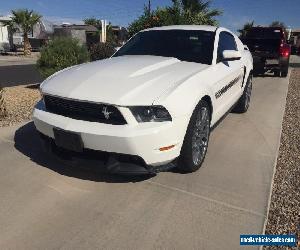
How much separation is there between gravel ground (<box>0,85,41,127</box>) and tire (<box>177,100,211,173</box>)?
3468 millimetres

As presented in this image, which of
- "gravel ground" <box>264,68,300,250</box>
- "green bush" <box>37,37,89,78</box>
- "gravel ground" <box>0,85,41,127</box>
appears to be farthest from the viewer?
"green bush" <box>37,37,89,78</box>

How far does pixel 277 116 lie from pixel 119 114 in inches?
181

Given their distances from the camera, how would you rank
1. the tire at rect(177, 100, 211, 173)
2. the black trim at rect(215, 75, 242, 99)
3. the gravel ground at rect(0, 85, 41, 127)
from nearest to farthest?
the tire at rect(177, 100, 211, 173)
the black trim at rect(215, 75, 242, 99)
the gravel ground at rect(0, 85, 41, 127)

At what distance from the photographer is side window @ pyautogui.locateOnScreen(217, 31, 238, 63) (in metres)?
5.07

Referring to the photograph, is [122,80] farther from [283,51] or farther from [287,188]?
[283,51]

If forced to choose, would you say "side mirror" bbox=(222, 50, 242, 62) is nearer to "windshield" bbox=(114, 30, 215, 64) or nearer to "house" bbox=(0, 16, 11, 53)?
"windshield" bbox=(114, 30, 215, 64)

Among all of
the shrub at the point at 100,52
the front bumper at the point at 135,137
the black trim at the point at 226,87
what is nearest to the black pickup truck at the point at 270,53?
the shrub at the point at 100,52

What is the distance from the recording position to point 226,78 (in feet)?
16.1

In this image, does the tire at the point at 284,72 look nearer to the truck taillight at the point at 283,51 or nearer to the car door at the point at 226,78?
the truck taillight at the point at 283,51

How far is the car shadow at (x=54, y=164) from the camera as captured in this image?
392 centimetres

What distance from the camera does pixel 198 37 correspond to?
5098 mm

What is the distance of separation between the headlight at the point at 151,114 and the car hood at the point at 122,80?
0.08 metres

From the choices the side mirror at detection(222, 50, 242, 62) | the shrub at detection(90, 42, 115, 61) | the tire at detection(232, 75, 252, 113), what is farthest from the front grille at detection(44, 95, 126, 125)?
the shrub at detection(90, 42, 115, 61)

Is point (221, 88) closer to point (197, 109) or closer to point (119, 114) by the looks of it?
point (197, 109)
